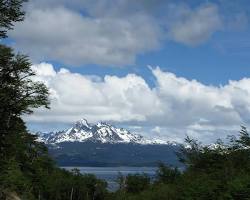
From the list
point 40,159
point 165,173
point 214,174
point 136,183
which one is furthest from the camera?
point 136,183

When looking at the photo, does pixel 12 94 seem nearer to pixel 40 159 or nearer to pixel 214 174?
pixel 214 174

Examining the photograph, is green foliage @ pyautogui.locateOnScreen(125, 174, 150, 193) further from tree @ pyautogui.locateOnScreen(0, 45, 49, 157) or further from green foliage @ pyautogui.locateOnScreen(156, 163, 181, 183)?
tree @ pyautogui.locateOnScreen(0, 45, 49, 157)

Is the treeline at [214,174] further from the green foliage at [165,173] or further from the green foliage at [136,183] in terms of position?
the green foliage at [136,183]

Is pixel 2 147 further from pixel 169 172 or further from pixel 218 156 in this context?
pixel 169 172

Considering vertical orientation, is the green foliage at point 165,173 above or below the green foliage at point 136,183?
above

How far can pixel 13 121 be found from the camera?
27859 millimetres

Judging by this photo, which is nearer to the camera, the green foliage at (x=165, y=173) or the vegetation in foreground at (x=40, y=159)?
the vegetation in foreground at (x=40, y=159)

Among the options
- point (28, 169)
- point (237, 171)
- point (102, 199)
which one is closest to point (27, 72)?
point (237, 171)

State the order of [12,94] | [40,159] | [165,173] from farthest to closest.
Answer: [165,173] < [40,159] < [12,94]

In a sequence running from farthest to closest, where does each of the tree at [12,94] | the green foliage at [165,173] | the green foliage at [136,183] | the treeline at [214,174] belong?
1. the green foliage at [136,183]
2. the green foliage at [165,173]
3. the treeline at [214,174]
4. the tree at [12,94]

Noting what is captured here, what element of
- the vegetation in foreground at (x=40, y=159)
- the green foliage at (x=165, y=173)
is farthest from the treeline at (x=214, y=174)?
the green foliage at (x=165, y=173)

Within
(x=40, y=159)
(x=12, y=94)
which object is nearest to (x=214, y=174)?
(x=12, y=94)

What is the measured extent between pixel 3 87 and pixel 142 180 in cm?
10722

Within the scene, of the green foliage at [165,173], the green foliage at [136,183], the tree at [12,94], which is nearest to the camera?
the tree at [12,94]
